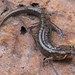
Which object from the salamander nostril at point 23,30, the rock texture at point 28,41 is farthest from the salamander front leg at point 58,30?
the salamander nostril at point 23,30

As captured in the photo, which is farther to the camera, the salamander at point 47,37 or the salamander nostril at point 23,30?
the salamander nostril at point 23,30

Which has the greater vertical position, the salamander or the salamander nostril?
the salamander nostril

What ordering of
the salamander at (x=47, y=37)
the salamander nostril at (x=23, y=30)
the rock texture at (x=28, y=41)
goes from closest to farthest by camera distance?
the rock texture at (x=28, y=41), the salamander at (x=47, y=37), the salamander nostril at (x=23, y=30)

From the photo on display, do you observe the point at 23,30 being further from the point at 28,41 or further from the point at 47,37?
the point at 47,37

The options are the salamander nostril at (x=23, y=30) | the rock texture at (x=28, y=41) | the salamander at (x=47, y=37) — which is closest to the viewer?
the rock texture at (x=28, y=41)

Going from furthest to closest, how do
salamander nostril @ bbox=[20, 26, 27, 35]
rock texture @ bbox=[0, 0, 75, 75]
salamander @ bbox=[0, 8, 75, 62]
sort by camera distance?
salamander nostril @ bbox=[20, 26, 27, 35] < salamander @ bbox=[0, 8, 75, 62] < rock texture @ bbox=[0, 0, 75, 75]

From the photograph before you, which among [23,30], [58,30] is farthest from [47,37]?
[23,30]

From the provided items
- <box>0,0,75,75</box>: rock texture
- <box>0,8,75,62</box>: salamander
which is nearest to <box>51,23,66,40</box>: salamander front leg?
<box>0,8,75,62</box>: salamander

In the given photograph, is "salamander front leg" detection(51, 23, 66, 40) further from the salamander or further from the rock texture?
the rock texture

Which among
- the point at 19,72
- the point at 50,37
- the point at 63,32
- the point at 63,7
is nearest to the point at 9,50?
the point at 19,72

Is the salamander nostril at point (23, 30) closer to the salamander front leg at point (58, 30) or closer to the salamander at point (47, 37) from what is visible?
the salamander at point (47, 37)
